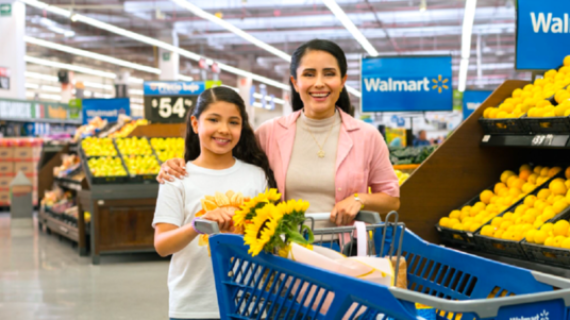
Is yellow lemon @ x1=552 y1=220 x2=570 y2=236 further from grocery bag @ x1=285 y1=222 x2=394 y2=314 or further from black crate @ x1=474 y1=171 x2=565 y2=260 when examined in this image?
grocery bag @ x1=285 y1=222 x2=394 y2=314

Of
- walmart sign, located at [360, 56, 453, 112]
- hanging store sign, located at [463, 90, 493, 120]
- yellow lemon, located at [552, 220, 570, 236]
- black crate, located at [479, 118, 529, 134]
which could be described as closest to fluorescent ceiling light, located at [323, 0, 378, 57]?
hanging store sign, located at [463, 90, 493, 120]

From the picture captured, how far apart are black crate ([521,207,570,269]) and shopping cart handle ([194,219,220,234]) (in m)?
1.68

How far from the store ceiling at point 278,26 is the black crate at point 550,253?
11787 mm

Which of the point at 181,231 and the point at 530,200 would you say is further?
the point at 530,200

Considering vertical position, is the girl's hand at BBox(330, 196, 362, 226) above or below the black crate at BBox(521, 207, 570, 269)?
above

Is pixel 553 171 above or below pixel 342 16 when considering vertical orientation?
below

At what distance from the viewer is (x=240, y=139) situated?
84.3 inches

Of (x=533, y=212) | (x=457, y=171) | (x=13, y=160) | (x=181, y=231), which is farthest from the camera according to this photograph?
(x=13, y=160)

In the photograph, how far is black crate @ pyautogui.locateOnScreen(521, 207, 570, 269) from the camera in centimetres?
263

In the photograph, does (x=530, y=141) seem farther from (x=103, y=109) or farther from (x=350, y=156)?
(x=103, y=109)

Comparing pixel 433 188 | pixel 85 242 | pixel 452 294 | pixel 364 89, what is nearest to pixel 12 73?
pixel 85 242

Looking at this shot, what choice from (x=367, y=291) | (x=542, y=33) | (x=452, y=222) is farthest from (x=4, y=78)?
(x=367, y=291)

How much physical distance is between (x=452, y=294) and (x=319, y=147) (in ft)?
2.20

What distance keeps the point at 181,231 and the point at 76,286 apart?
4.47m
